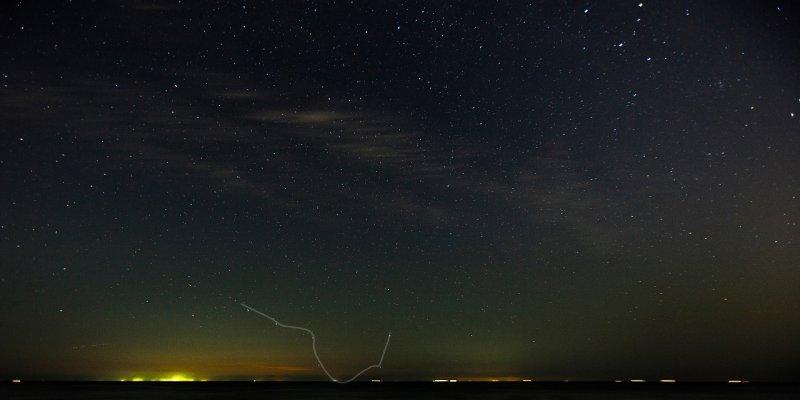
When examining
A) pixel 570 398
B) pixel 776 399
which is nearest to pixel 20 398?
pixel 570 398

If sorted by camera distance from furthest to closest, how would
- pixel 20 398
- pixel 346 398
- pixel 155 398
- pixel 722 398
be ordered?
pixel 722 398, pixel 346 398, pixel 155 398, pixel 20 398

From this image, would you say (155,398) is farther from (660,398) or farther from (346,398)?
(660,398)

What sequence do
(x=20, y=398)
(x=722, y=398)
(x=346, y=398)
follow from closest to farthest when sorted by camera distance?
(x=20, y=398) < (x=346, y=398) < (x=722, y=398)

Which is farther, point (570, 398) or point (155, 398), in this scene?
point (570, 398)

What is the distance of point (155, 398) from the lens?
37.8 metres

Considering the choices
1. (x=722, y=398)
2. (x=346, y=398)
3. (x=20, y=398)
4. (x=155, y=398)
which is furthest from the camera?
(x=722, y=398)

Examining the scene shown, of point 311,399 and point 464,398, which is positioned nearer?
point 311,399

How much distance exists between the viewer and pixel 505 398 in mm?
40562

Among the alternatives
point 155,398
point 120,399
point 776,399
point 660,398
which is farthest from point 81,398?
point 776,399

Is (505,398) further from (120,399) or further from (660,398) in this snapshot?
(120,399)

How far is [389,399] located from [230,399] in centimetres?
923

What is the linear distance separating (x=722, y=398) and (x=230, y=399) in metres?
33.4

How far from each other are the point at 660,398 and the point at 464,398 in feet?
41.3

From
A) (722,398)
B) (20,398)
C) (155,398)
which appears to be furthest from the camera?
(722,398)
